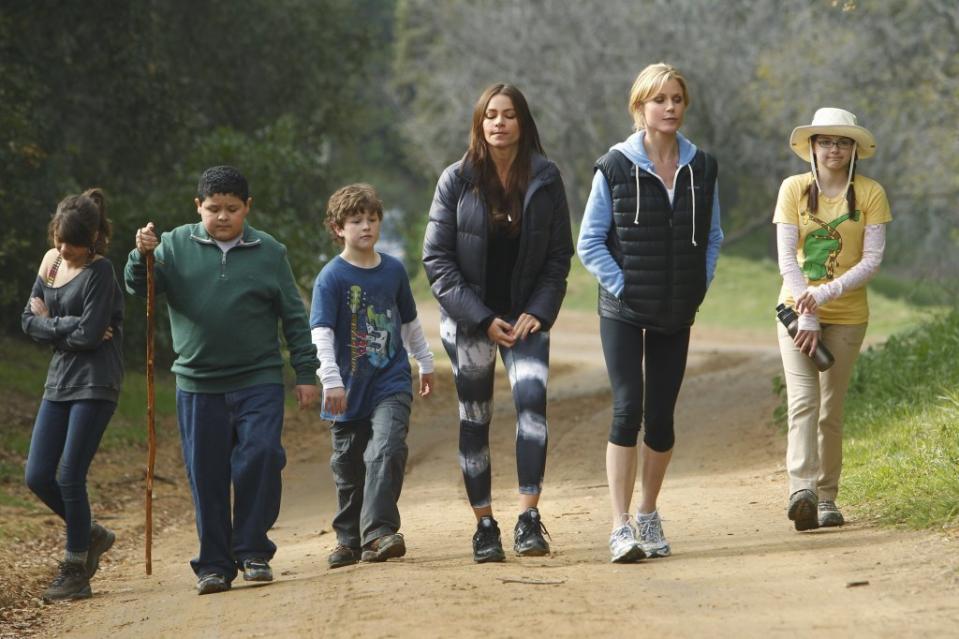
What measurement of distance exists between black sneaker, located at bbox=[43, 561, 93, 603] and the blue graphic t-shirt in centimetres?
155

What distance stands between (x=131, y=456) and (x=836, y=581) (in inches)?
342

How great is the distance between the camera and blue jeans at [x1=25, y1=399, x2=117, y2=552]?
740 centimetres

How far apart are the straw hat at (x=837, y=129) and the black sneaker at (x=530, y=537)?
2.38 m

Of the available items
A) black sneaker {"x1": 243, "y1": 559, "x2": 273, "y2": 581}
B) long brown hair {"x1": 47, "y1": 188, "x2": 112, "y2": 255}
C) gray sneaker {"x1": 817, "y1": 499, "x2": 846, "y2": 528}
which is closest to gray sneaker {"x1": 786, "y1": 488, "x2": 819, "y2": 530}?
gray sneaker {"x1": 817, "y1": 499, "x2": 846, "y2": 528}

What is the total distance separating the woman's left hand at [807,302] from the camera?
298 inches

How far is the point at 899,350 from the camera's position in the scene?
1384 cm

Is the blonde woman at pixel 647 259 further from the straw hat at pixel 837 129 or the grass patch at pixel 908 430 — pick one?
the grass patch at pixel 908 430

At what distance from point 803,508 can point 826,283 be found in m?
1.15

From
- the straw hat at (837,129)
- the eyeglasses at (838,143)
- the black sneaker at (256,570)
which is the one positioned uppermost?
the straw hat at (837,129)

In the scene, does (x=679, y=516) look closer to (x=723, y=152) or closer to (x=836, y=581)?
(x=836, y=581)

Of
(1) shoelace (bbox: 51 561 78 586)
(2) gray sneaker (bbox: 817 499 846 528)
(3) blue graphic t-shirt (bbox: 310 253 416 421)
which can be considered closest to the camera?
(3) blue graphic t-shirt (bbox: 310 253 416 421)

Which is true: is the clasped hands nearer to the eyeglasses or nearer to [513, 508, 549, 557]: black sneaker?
[513, 508, 549, 557]: black sneaker

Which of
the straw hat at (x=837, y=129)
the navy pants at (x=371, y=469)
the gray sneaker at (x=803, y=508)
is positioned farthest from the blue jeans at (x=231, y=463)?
the straw hat at (x=837, y=129)

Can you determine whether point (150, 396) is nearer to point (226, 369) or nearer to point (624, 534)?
point (226, 369)
